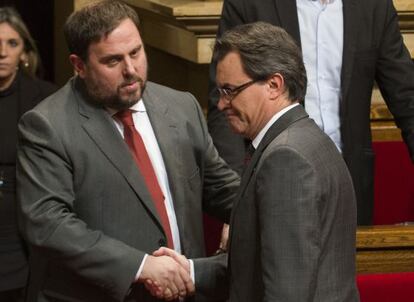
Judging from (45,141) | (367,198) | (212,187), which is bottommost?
(367,198)

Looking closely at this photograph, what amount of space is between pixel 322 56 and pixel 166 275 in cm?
128

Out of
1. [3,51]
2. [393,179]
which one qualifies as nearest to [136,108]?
[3,51]

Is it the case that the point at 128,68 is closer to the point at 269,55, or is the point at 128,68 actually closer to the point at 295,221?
the point at 269,55

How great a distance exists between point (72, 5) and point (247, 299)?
3.17 metres

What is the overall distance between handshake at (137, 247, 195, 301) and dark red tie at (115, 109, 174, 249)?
0.39 ft

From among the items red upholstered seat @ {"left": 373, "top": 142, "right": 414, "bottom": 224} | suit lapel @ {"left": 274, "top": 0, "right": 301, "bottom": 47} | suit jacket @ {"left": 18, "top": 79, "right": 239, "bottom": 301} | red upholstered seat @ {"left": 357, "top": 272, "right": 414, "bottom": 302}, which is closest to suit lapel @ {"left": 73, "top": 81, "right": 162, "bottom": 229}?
suit jacket @ {"left": 18, "top": 79, "right": 239, "bottom": 301}

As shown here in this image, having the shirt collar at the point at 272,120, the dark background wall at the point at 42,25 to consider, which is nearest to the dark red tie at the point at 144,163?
the shirt collar at the point at 272,120

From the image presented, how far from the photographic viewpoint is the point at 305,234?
281 cm

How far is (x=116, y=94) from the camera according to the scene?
336 cm

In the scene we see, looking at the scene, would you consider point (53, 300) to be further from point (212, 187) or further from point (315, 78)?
point (315, 78)

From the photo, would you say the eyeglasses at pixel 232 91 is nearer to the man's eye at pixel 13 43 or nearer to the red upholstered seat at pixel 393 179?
the man's eye at pixel 13 43

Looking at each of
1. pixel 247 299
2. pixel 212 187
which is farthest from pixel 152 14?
pixel 247 299

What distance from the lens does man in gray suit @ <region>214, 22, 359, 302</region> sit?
2.82m

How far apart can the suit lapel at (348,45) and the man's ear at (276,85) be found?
135cm
